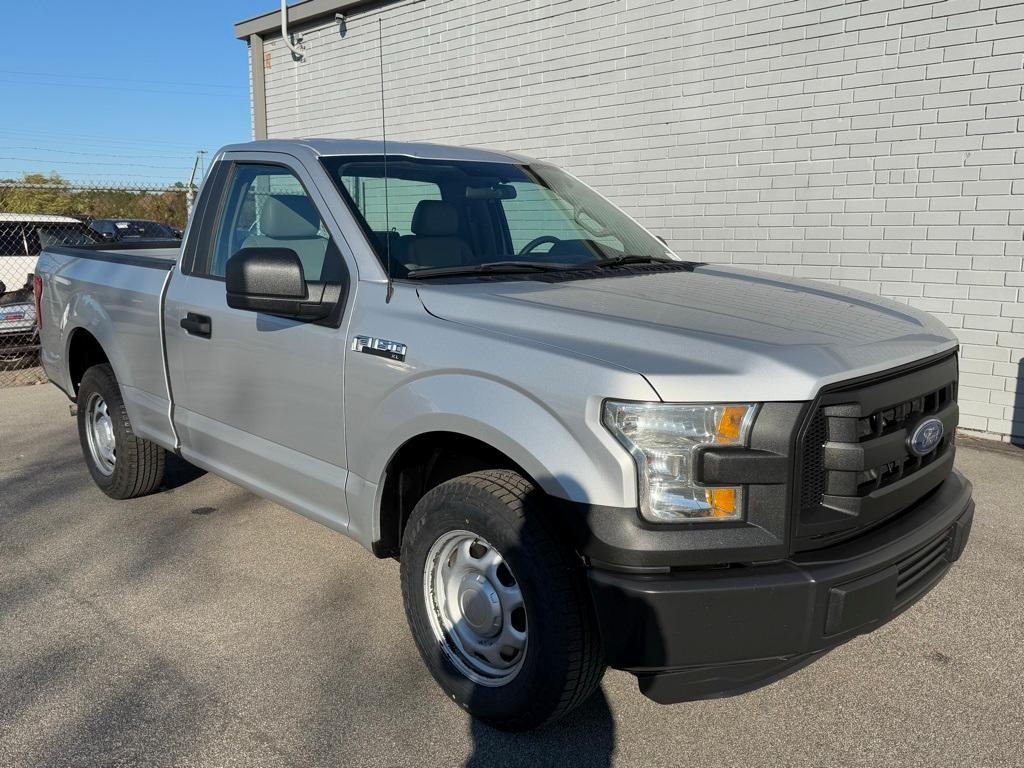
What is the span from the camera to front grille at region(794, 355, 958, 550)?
2264 millimetres

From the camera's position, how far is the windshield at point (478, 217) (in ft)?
10.6

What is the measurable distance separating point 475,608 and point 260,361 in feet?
4.66

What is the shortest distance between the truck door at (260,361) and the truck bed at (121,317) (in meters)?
0.18

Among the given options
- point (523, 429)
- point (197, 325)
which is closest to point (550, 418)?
point (523, 429)

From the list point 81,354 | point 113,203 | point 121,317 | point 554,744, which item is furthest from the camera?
point 113,203

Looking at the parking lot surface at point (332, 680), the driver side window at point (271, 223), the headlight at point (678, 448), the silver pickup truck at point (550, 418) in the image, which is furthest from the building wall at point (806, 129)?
the headlight at point (678, 448)

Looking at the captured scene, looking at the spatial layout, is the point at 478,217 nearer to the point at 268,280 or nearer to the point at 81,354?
the point at 268,280

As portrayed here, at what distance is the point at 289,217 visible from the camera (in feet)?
11.5

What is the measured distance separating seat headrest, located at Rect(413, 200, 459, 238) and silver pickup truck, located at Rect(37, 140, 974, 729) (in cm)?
1

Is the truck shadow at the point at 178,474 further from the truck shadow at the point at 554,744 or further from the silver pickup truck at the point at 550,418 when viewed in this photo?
the truck shadow at the point at 554,744

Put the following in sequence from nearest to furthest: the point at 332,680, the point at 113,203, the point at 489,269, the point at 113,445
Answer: the point at 332,680, the point at 489,269, the point at 113,445, the point at 113,203

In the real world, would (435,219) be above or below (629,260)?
above

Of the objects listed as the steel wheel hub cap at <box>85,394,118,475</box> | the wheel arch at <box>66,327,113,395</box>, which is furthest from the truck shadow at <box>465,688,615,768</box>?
the wheel arch at <box>66,327,113,395</box>

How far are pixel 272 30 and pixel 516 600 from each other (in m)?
11.8
